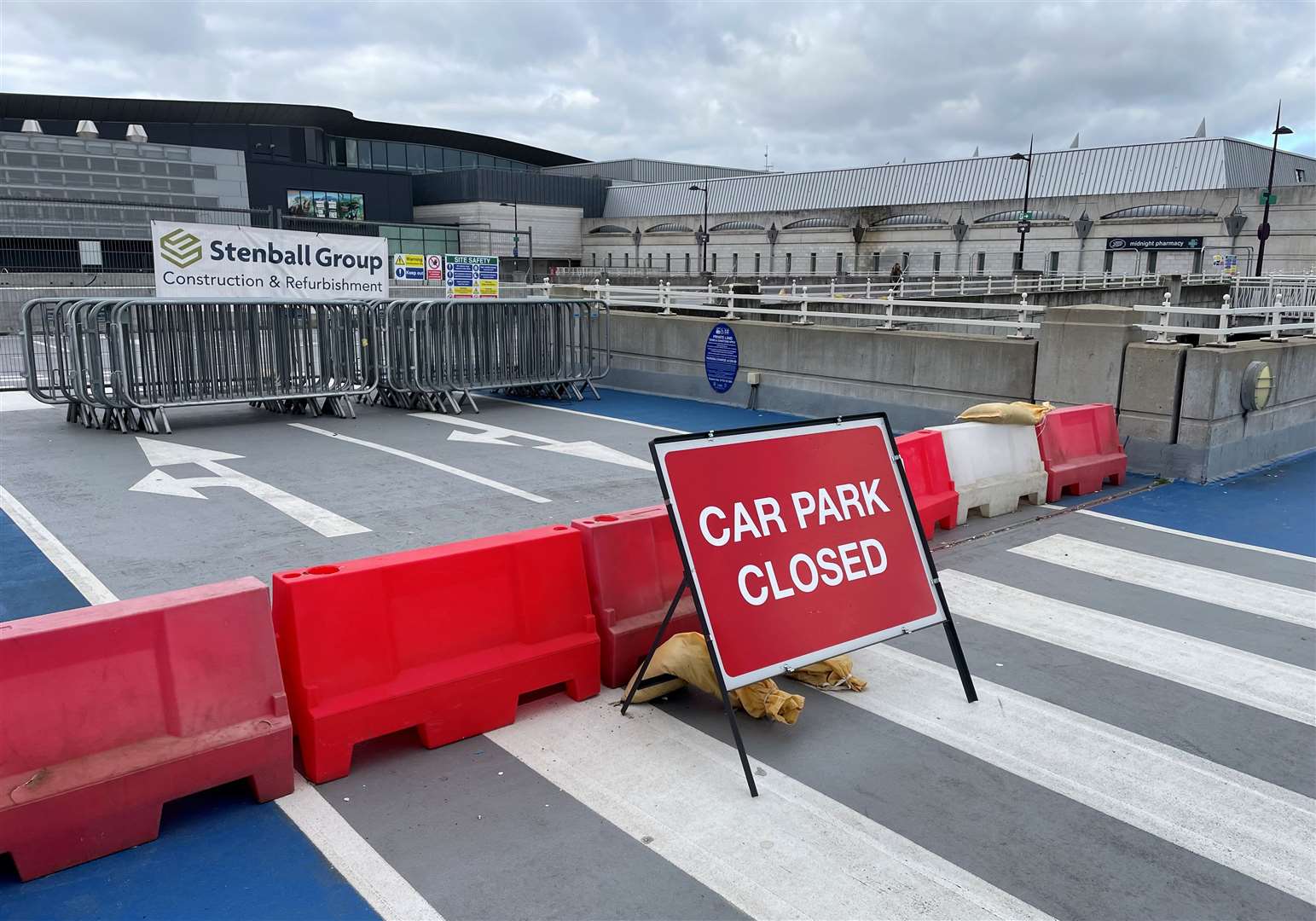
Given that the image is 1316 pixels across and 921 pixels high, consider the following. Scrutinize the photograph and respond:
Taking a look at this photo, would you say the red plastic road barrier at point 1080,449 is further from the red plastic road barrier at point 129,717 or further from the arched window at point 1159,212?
the arched window at point 1159,212

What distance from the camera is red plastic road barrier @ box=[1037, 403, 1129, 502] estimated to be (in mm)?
9453

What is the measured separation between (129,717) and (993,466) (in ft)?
24.4

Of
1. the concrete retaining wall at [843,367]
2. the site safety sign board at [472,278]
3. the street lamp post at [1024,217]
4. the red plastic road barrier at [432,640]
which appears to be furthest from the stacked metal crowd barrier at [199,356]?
the street lamp post at [1024,217]

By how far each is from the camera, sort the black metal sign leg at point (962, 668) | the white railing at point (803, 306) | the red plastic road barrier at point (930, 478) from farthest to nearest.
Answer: the white railing at point (803, 306), the red plastic road barrier at point (930, 478), the black metal sign leg at point (962, 668)

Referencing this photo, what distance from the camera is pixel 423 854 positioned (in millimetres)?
3516

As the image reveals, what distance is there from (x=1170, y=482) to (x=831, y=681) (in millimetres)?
7109

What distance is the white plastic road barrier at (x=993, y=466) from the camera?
843 centimetres

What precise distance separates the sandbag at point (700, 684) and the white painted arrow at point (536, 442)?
5.89m

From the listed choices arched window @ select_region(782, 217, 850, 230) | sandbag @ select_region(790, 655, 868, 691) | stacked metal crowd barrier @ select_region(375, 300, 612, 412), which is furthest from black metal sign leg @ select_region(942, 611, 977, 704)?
arched window @ select_region(782, 217, 850, 230)

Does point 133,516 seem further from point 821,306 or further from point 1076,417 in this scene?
point 821,306

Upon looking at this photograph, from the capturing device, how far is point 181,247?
1407cm

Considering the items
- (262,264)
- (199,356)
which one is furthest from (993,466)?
(262,264)

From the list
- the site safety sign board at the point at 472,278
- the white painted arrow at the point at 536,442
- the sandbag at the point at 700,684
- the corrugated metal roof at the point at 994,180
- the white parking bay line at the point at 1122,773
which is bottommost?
the white parking bay line at the point at 1122,773

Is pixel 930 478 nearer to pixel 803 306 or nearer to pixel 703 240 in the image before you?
pixel 803 306
